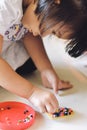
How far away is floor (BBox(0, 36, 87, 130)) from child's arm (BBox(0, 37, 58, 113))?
0.10ft

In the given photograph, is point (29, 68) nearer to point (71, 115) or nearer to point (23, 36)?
point (23, 36)

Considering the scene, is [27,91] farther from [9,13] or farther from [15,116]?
[9,13]

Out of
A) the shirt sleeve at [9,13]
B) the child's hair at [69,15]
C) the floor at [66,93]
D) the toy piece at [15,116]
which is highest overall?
the shirt sleeve at [9,13]

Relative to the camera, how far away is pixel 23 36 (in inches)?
36.2

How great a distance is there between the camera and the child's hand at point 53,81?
87cm

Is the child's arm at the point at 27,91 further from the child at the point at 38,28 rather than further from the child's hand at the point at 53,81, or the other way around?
the child's hand at the point at 53,81

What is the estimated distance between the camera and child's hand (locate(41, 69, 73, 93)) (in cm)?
87

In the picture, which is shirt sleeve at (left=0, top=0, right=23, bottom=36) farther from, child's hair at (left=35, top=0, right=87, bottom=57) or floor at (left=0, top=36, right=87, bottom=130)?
floor at (left=0, top=36, right=87, bottom=130)

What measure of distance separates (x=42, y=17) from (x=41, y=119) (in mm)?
235

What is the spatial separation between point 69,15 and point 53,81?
24 centimetres

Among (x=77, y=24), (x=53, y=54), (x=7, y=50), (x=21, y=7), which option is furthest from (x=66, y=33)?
(x=53, y=54)

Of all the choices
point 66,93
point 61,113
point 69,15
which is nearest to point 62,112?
point 61,113

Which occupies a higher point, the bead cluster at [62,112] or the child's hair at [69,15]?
the child's hair at [69,15]

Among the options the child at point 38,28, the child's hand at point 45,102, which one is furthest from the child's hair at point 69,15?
the child's hand at point 45,102
